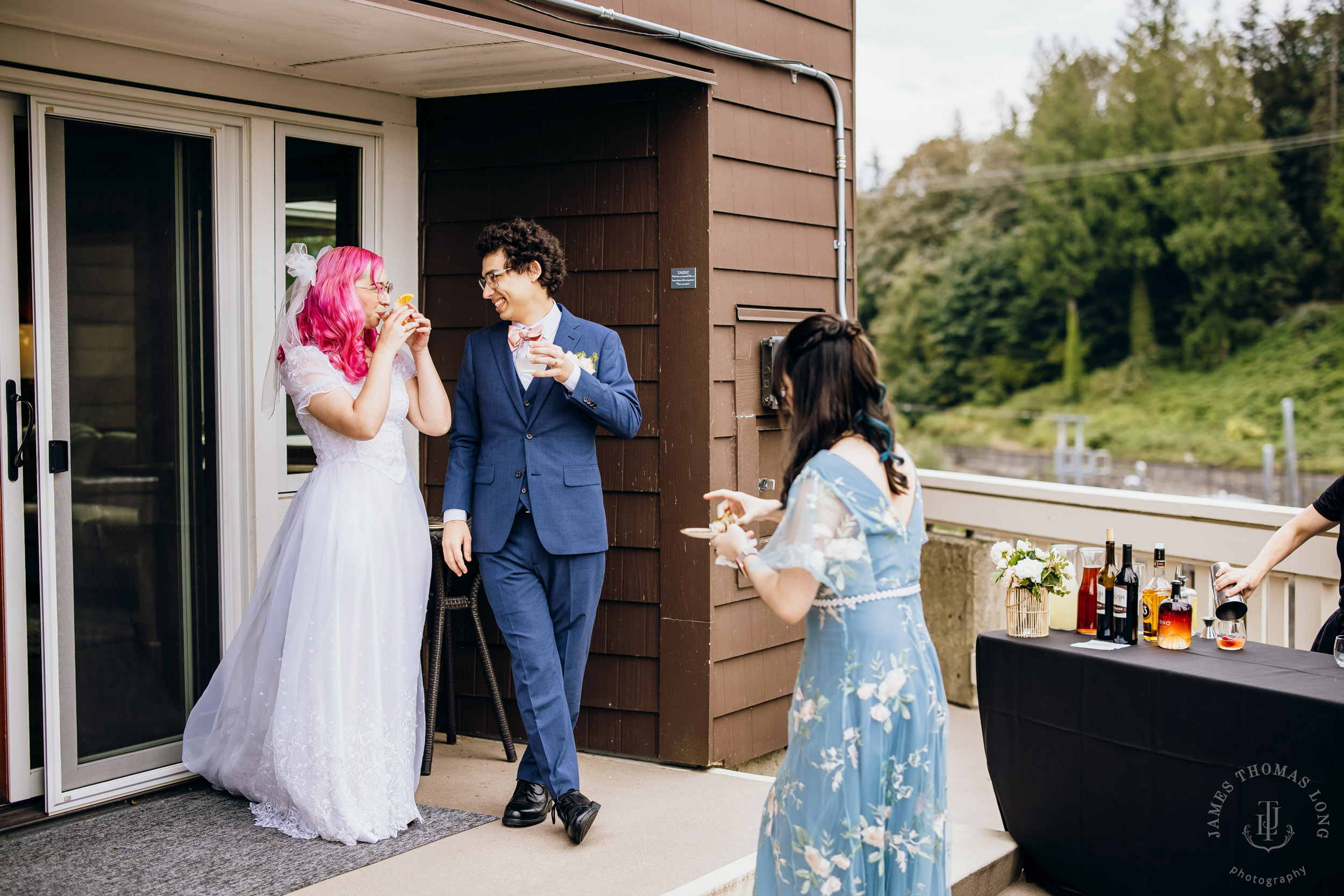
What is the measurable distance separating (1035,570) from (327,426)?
7.09 feet

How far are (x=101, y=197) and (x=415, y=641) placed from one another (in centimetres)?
169

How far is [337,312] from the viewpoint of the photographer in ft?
10.5

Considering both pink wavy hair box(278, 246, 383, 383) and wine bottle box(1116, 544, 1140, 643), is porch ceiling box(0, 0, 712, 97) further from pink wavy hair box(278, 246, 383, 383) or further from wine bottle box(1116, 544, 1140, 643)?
wine bottle box(1116, 544, 1140, 643)

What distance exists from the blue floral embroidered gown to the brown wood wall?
5.73 feet

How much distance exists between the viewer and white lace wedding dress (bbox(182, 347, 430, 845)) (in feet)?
10.2

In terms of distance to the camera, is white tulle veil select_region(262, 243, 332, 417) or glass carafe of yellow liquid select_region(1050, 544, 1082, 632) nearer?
white tulle veil select_region(262, 243, 332, 417)

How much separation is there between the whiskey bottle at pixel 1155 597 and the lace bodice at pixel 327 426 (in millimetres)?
2253

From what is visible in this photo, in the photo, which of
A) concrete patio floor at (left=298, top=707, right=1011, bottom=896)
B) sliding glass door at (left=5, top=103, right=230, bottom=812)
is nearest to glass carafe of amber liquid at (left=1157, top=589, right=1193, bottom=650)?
concrete patio floor at (left=298, top=707, right=1011, bottom=896)

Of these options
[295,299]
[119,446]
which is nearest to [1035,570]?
[295,299]

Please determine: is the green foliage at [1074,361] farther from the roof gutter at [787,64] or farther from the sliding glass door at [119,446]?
the sliding glass door at [119,446]

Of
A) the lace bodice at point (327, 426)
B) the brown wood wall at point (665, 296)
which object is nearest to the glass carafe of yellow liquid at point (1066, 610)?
the brown wood wall at point (665, 296)

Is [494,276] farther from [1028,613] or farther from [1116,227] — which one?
[1116,227]

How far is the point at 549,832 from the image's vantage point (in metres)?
3.26

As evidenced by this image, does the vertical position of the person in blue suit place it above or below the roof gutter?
below
